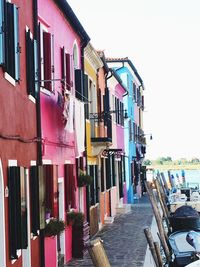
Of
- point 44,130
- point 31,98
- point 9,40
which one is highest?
point 9,40

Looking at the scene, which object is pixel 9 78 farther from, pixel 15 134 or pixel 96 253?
pixel 96 253

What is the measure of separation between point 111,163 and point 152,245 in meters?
15.4

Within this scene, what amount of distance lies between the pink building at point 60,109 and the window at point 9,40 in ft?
7.71

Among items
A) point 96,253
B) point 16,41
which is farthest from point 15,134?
point 96,253

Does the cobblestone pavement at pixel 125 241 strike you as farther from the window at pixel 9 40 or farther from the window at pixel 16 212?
the window at pixel 9 40

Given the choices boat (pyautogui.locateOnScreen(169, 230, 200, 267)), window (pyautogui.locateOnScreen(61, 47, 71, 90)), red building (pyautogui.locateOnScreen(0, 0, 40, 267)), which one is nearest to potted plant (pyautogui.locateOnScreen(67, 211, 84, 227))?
boat (pyautogui.locateOnScreen(169, 230, 200, 267))

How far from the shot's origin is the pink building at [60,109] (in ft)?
37.0

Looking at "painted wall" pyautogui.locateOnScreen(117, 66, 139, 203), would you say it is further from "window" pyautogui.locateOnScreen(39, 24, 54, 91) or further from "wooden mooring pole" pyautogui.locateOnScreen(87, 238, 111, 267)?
"wooden mooring pole" pyautogui.locateOnScreen(87, 238, 111, 267)

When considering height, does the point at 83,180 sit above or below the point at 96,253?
above

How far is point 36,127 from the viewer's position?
10.5 metres

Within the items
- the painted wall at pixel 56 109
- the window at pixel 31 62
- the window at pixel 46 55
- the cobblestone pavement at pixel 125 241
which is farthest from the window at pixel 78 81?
the window at pixel 31 62

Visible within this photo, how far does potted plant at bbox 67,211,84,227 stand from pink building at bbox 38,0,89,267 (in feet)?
0.61

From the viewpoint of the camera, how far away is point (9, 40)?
7.84 m

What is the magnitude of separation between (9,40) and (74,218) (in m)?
7.01
